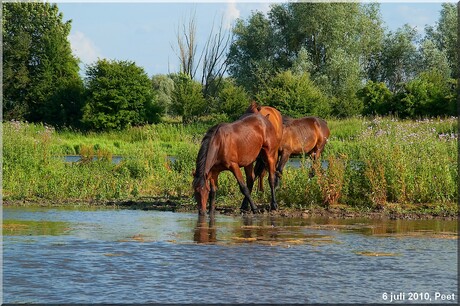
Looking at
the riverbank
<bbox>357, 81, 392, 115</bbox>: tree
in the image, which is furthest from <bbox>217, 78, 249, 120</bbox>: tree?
the riverbank

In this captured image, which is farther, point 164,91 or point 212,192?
point 164,91

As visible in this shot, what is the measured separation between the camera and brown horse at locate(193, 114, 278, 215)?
13.8 metres

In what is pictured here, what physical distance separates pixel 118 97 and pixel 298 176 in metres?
39.2

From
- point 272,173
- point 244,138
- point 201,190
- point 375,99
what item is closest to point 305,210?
point 272,173

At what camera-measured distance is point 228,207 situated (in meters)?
15.7

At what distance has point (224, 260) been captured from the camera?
33.2 ft

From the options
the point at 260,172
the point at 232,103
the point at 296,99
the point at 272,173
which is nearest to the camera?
the point at 272,173

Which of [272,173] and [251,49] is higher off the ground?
[251,49]

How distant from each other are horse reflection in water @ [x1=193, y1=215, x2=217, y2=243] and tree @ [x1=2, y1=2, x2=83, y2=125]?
4871 centimetres

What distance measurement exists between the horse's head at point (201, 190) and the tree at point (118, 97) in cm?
4002

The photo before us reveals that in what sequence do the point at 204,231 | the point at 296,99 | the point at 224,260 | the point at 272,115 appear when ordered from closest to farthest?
the point at 224,260
the point at 204,231
the point at 272,115
the point at 296,99

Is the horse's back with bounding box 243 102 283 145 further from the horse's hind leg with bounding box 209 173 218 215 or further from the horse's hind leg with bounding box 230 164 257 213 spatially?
the horse's hind leg with bounding box 209 173 218 215

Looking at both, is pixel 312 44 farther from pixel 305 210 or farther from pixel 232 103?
pixel 305 210

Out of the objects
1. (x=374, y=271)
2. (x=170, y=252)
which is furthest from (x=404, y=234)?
(x=170, y=252)
